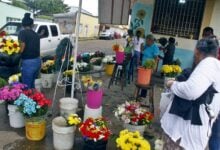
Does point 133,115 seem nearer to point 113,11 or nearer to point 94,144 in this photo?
point 94,144

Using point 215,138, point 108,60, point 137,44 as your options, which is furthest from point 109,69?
point 215,138

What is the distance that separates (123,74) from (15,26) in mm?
5375

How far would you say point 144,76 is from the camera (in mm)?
5145

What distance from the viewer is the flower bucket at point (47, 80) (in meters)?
7.28

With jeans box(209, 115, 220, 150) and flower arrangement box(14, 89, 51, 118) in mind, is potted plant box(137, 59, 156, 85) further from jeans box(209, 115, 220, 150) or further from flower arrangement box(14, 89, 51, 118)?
jeans box(209, 115, 220, 150)

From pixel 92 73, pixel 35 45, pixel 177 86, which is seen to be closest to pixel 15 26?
pixel 92 73

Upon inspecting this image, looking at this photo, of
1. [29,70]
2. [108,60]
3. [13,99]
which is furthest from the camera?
[108,60]

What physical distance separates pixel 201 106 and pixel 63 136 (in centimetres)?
232

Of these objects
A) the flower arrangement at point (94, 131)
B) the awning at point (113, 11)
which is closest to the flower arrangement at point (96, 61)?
the awning at point (113, 11)

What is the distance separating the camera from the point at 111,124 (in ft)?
17.7

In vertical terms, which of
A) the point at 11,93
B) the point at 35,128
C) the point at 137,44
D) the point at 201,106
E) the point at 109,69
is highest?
the point at 137,44

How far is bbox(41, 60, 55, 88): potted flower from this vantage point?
7.26m

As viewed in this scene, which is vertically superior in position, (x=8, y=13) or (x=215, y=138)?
(x=8, y=13)

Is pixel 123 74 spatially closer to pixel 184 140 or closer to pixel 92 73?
pixel 92 73
